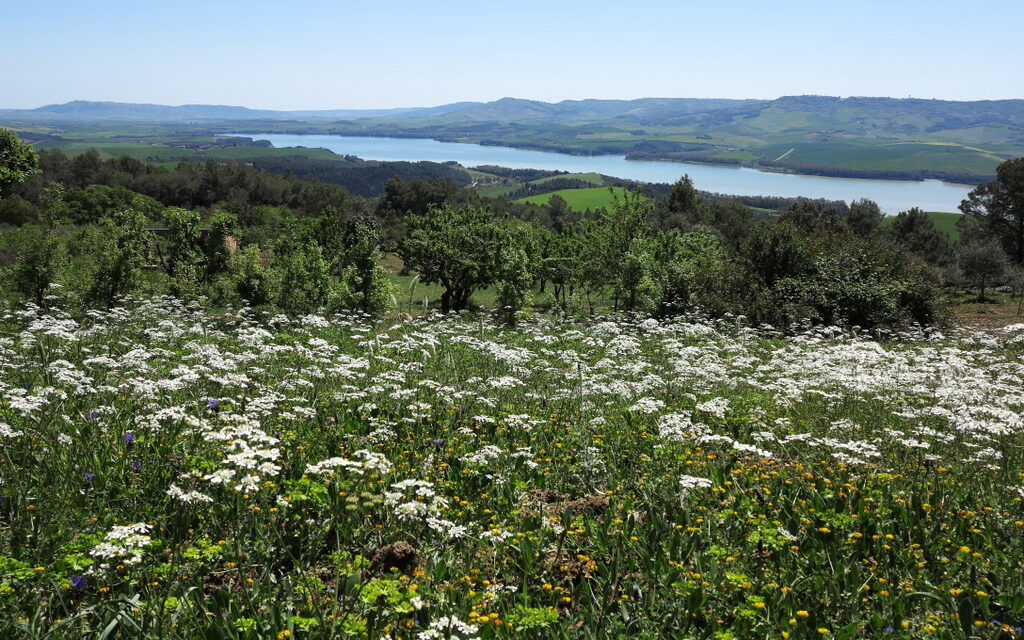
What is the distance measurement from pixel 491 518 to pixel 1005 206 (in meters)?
79.1

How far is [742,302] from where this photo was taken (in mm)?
24922

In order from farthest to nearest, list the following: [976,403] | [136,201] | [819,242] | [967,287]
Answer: [136,201]
[967,287]
[819,242]
[976,403]

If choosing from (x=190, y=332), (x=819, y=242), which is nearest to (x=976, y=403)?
(x=190, y=332)

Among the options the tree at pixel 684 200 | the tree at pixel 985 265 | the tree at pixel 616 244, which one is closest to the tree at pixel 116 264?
the tree at pixel 616 244

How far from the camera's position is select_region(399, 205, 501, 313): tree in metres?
32.8

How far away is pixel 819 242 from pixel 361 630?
3028 centimetres

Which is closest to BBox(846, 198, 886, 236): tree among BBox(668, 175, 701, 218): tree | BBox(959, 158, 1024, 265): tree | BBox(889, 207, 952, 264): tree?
BBox(889, 207, 952, 264): tree

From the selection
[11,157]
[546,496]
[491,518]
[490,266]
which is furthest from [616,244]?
[11,157]

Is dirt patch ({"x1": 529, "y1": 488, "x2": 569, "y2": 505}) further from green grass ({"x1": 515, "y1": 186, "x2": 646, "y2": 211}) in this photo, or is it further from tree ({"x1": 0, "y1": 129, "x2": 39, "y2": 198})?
green grass ({"x1": 515, "y1": 186, "x2": 646, "y2": 211})

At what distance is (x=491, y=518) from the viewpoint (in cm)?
563

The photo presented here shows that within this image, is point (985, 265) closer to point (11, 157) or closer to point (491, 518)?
point (491, 518)

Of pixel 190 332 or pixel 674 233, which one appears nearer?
pixel 190 332

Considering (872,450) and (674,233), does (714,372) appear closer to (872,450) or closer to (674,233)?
(872,450)

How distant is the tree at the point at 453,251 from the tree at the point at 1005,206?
57.8 metres
